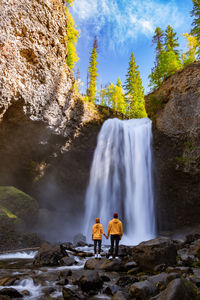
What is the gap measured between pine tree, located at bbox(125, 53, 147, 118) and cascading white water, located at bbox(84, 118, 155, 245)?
11.9m

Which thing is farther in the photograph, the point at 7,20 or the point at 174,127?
the point at 174,127

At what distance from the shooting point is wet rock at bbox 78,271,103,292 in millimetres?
4520

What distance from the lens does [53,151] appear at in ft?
56.6

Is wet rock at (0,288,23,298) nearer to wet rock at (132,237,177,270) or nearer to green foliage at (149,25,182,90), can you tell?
wet rock at (132,237,177,270)

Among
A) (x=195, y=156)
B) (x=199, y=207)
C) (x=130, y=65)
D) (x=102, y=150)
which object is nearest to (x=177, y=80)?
(x=195, y=156)

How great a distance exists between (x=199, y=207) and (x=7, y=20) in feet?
61.5

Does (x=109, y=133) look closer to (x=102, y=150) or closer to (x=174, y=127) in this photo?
(x=102, y=150)

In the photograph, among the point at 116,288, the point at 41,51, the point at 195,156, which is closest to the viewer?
the point at 116,288

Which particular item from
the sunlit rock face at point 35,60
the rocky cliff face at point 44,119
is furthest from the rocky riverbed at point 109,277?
the sunlit rock face at point 35,60

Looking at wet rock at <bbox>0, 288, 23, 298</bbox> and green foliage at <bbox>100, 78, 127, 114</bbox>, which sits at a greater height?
green foliage at <bbox>100, 78, 127, 114</bbox>

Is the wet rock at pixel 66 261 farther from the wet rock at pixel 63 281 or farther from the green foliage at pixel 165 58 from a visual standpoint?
the green foliage at pixel 165 58

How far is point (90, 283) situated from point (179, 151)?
1464cm

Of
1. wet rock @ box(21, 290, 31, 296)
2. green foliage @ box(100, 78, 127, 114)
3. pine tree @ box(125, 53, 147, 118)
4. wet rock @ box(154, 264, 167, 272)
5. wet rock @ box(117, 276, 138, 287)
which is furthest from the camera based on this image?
green foliage @ box(100, 78, 127, 114)

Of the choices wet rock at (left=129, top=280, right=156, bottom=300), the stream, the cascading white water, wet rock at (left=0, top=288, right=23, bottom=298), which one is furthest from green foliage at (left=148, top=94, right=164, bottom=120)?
wet rock at (left=0, top=288, right=23, bottom=298)
